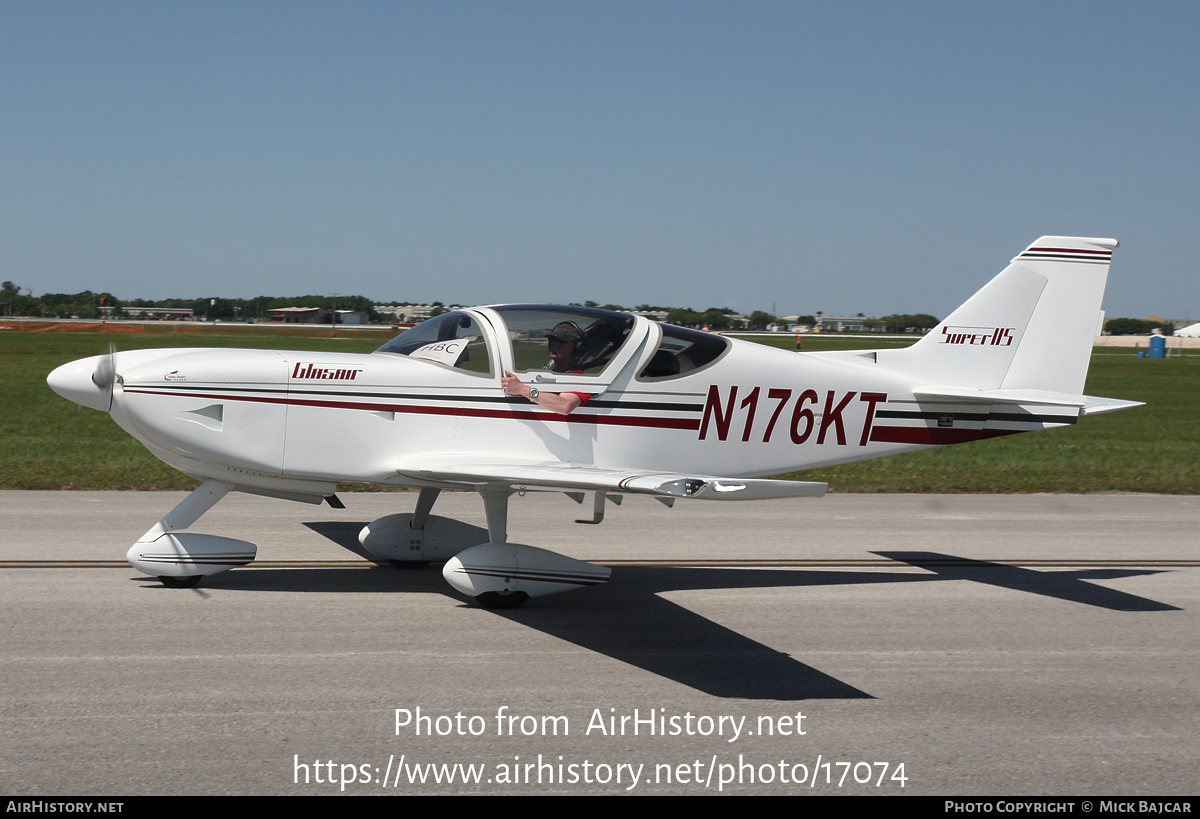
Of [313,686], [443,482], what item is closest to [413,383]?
[443,482]

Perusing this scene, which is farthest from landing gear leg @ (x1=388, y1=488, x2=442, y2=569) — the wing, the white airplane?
the wing

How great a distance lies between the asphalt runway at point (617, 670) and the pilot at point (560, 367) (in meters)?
1.43

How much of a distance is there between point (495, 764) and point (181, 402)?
12.2ft

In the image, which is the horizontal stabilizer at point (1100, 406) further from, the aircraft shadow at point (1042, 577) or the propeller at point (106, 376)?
the propeller at point (106, 376)

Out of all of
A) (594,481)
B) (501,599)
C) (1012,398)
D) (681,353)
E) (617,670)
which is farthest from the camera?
(1012,398)

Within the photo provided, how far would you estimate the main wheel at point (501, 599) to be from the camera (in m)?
6.75

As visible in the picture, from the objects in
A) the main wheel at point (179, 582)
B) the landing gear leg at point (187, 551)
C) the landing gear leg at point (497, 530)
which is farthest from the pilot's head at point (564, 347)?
the main wheel at point (179, 582)

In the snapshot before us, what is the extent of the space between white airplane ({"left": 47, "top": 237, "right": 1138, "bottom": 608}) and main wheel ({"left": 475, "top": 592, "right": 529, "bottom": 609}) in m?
0.01

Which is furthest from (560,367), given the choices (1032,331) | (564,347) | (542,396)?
(1032,331)

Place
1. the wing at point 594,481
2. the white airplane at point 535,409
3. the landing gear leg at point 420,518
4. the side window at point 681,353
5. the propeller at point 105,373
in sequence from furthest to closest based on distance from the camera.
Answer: the landing gear leg at point 420,518 < the side window at point 681,353 < the white airplane at point 535,409 < the propeller at point 105,373 < the wing at point 594,481

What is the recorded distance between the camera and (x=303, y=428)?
675cm

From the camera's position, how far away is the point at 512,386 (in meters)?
6.98

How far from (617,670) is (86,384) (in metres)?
3.97

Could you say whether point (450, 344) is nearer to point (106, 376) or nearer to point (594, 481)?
point (594, 481)
